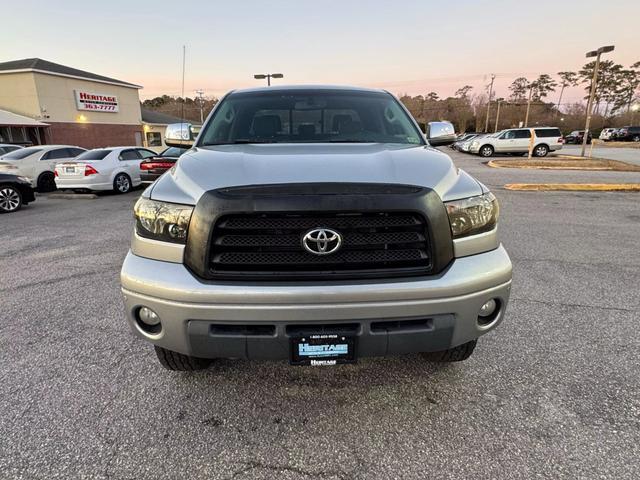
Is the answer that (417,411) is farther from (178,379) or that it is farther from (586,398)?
(178,379)

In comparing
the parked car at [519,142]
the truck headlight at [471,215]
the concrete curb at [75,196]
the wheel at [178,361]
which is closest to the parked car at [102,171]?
the concrete curb at [75,196]

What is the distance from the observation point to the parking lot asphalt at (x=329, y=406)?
6.12 ft

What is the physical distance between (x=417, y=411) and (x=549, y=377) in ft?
3.18

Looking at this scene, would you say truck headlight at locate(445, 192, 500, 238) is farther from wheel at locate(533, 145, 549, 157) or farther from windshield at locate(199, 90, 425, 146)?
wheel at locate(533, 145, 549, 157)

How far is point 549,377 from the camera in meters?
2.50

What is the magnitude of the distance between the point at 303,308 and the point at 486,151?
27531 mm

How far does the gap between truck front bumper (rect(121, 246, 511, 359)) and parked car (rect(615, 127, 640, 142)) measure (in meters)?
58.3

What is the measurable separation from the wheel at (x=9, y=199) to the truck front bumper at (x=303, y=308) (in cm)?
975

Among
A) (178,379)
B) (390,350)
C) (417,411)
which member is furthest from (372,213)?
(178,379)

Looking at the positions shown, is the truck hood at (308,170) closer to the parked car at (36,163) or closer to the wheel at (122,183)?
the wheel at (122,183)

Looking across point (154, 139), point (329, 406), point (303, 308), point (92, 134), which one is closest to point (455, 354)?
point (329, 406)

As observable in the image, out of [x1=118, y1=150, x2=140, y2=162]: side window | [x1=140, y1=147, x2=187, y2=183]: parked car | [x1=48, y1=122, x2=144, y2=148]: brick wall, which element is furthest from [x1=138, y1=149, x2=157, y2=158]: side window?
[x1=48, y1=122, x2=144, y2=148]: brick wall

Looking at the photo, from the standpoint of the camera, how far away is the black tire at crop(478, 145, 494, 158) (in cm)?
2595

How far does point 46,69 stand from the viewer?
28547 mm
